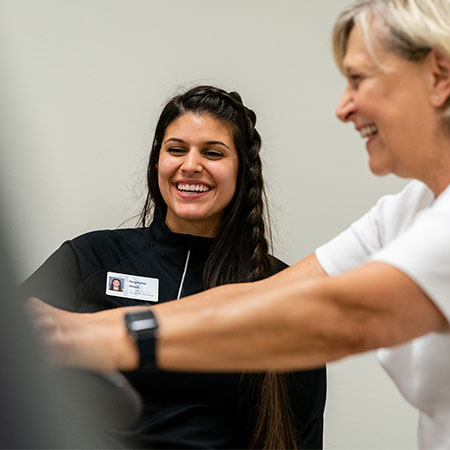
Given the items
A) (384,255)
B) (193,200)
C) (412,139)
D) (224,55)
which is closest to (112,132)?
(224,55)

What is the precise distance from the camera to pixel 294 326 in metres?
0.79

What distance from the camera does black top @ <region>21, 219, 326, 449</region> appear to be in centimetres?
165

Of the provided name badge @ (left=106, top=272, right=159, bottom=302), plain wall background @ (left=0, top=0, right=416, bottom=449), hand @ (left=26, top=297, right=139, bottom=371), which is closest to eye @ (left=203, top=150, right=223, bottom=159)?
name badge @ (left=106, top=272, right=159, bottom=302)

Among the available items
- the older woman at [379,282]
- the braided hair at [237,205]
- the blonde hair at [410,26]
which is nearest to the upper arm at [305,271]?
the older woman at [379,282]

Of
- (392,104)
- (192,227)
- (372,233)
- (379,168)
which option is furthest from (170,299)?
(392,104)


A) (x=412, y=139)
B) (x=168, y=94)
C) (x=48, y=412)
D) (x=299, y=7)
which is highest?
(x=299, y=7)

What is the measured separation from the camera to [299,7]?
2.59 m

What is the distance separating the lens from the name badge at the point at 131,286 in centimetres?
182

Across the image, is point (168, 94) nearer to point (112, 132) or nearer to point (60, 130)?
point (112, 132)

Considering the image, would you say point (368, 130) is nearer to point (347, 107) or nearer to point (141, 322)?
point (347, 107)

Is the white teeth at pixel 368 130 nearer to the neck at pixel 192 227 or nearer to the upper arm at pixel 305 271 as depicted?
the upper arm at pixel 305 271

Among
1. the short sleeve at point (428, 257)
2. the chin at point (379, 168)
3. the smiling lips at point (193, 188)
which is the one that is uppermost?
the smiling lips at point (193, 188)

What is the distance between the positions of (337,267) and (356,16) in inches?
18.6

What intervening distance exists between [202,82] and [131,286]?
0.98m
